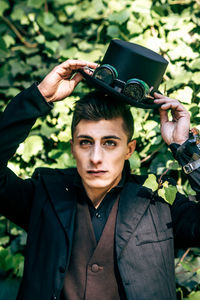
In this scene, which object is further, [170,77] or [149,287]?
[170,77]

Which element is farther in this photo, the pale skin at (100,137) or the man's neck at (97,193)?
the man's neck at (97,193)

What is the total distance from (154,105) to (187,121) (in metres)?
0.21

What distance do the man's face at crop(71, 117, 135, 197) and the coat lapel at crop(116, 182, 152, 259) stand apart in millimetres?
119

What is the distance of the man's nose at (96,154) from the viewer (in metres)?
1.70

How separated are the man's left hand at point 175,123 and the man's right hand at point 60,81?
1.49 ft

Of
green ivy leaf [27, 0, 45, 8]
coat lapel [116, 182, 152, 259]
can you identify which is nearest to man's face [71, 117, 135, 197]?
coat lapel [116, 182, 152, 259]

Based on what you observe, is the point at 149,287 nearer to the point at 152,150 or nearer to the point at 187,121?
the point at 187,121

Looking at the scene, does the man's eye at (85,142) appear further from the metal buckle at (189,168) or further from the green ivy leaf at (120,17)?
the green ivy leaf at (120,17)

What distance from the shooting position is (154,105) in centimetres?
172

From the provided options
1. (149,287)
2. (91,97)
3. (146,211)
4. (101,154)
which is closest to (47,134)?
(91,97)

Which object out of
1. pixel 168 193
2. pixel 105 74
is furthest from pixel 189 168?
pixel 105 74

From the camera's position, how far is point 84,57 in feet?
8.73

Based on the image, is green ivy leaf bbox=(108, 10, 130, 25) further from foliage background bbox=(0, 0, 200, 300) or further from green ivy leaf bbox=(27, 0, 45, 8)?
green ivy leaf bbox=(27, 0, 45, 8)

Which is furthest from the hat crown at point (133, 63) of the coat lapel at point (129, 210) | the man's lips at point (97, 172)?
the coat lapel at point (129, 210)
